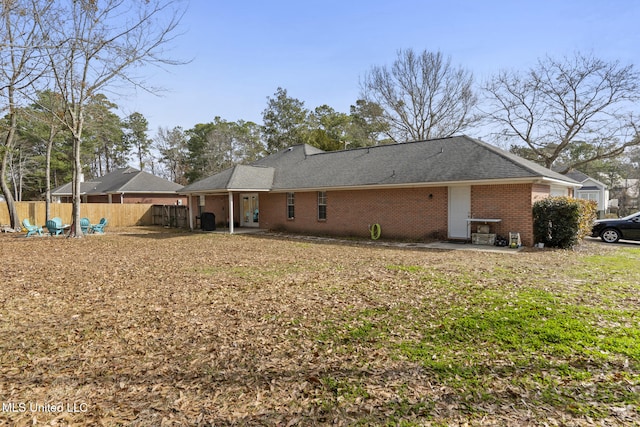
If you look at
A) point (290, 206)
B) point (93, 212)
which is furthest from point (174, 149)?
point (290, 206)

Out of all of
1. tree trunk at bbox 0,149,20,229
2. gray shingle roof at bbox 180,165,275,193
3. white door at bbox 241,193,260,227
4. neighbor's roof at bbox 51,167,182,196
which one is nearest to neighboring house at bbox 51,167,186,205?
neighbor's roof at bbox 51,167,182,196

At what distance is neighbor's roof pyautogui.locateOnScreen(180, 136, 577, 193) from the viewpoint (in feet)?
41.8

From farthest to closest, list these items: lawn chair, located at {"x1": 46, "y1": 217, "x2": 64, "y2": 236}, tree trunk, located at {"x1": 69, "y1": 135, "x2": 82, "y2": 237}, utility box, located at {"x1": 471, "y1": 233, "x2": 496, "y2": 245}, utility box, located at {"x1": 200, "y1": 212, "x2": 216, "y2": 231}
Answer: utility box, located at {"x1": 200, "y1": 212, "x2": 216, "y2": 231}
lawn chair, located at {"x1": 46, "y1": 217, "x2": 64, "y2": 236}
tree trunk, located at {"x1": 69, "y1": 135, "x2": 82, "y2": 237}
utility box, located at {"x1": 471, "y1": 233, "x2": 496, "y2": 245}

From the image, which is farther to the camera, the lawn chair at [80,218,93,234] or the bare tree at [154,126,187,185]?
the bare tree at [154,126,187,185]

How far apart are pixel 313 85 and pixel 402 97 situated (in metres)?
12.8

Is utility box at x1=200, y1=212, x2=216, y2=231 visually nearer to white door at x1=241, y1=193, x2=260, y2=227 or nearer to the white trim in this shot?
white door at x1=241, y1=193, x2=260, y2=227

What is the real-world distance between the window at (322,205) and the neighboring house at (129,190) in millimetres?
16731

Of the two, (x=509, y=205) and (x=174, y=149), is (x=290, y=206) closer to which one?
(x=509, y=205)

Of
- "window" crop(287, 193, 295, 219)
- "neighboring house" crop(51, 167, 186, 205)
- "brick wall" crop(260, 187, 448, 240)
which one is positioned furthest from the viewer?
"neighboring house" crop(51, 167, 186, 205)

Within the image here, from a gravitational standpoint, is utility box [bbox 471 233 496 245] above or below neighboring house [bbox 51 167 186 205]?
below

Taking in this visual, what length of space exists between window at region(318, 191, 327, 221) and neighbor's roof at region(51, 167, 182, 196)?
1857 cm

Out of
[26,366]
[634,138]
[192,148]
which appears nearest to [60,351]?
[26,366]

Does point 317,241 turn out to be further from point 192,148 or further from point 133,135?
point 133,135

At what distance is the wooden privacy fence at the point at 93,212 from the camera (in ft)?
69.5
